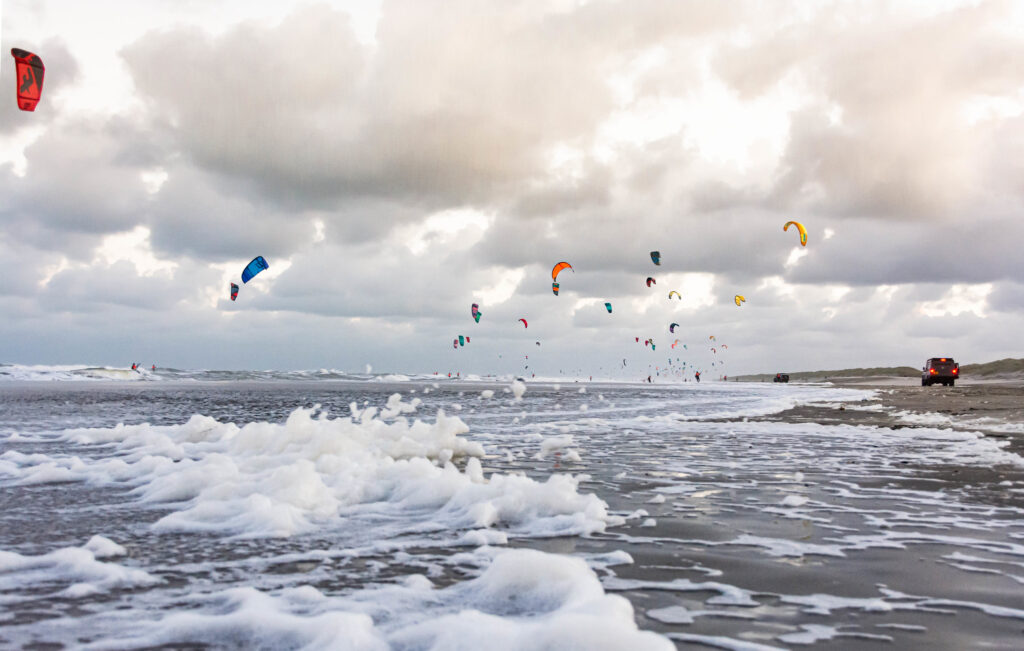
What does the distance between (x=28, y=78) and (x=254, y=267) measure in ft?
40.0

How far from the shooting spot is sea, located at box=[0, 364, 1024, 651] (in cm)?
431

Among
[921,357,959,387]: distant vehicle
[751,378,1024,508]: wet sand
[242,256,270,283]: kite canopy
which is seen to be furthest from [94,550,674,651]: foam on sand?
[921,357,959,387]: distant vehicle

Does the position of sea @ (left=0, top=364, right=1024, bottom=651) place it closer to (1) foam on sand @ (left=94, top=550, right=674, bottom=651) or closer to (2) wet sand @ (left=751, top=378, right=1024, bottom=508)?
(1) foam on sand @ (left=94, top=550, right=674, bottom=651)

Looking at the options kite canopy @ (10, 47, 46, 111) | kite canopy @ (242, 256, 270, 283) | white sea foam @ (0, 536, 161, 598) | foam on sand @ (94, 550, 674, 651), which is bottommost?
white sea foam @ (0, 536, 161, 598)

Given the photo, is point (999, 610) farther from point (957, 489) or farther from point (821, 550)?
point (957, 489)

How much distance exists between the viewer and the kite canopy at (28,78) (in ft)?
45.2

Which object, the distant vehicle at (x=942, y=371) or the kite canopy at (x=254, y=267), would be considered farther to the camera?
the distant vehicle at (x=942, y=371)

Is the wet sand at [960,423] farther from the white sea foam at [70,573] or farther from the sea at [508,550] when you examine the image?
the white sea foam at [70,573]

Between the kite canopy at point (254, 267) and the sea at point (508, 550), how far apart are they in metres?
12.5

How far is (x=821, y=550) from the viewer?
20.4ft

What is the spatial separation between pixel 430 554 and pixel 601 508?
2.32 metres

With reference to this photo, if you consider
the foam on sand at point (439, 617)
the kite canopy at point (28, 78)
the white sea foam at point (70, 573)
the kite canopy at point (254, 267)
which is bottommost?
the white sea foam at point (70, 573)

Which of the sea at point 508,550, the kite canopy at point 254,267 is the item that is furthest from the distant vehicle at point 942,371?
the kite canopy at point 254,267

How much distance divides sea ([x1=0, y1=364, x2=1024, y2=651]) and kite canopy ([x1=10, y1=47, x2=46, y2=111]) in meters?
7.51
